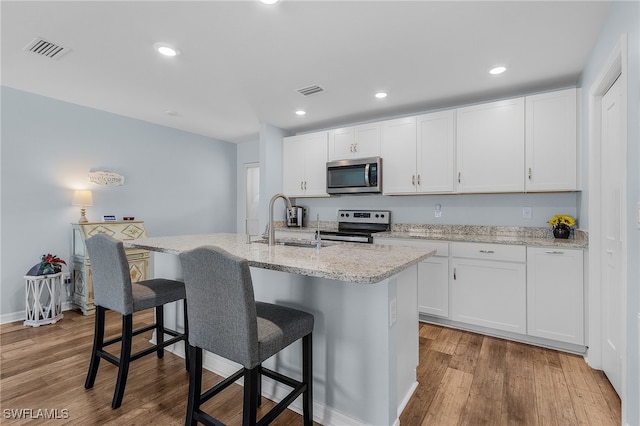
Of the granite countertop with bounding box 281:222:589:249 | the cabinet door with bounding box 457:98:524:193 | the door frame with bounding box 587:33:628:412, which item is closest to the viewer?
the door frame with bounding box 587:33:628:412

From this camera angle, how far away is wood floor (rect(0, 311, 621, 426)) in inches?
Answer: 68.9

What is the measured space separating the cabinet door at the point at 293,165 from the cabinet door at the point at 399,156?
123cm

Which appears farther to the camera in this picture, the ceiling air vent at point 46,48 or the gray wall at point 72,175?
the gray wall at point 72,175

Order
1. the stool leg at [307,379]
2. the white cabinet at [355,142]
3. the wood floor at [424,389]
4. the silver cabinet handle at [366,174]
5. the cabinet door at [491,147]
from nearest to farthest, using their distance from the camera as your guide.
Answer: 1. the stool leg at [307,379]
2. the wood floor at [424,389]
3. the cabinet door at [491,147]
4. the silver cabinet handle at [366,174]
5. the white cabinet at [355,142]

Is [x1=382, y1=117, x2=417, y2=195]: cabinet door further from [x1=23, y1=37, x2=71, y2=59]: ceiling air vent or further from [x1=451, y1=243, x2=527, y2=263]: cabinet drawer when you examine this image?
[x1=23, y1=37, x2=71, y2=59]: ceiling air vent

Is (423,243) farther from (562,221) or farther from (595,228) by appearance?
(595,228)

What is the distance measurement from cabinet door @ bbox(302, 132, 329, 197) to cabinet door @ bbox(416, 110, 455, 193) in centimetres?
129

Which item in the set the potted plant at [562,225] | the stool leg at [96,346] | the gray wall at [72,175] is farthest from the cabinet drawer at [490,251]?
the gray wall at [72,175]

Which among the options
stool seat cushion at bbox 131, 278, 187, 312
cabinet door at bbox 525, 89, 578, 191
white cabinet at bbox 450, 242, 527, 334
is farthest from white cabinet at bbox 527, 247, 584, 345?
stool seat cushion at bbox 131, 278, 187, 312

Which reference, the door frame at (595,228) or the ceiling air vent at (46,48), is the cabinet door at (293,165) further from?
the door frame at (595,228)

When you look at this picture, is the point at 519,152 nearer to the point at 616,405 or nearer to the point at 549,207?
the point at 549,207

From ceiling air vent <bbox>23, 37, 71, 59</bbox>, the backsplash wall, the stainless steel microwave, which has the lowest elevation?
the backsplash wall

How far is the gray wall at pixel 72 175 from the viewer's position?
3.23 meters

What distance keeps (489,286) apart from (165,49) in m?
3.41
